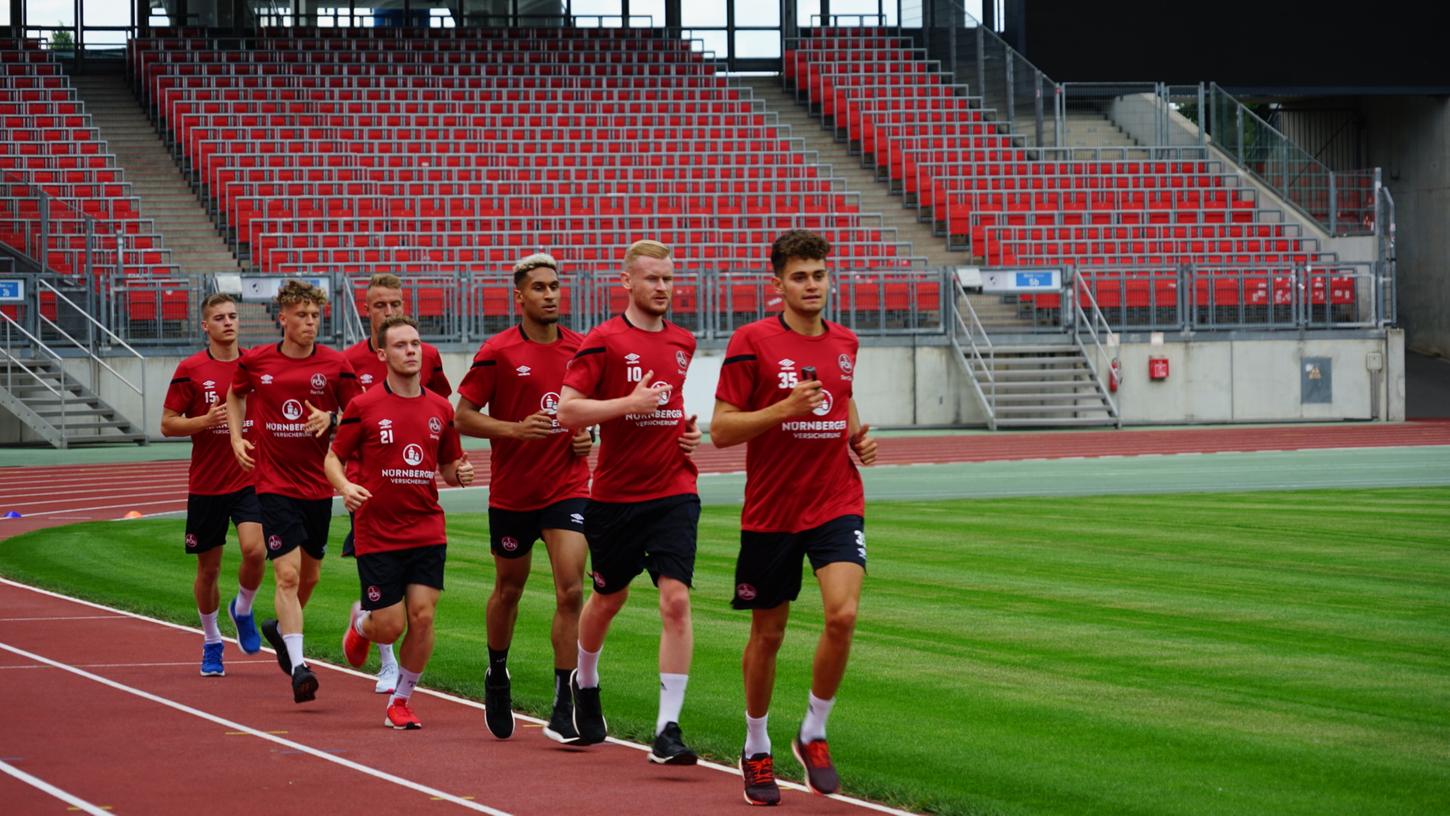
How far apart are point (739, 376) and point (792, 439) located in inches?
13.2

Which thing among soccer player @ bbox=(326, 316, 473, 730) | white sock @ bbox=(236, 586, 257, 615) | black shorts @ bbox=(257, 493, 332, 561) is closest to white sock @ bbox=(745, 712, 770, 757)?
soccer player @ bbox=(326, 316, 473, 730)

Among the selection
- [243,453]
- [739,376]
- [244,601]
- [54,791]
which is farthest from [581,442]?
[244,601]

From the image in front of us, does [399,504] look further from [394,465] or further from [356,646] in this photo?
[356,646]

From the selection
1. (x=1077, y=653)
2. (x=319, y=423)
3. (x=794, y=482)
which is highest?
(x=319, y=423)

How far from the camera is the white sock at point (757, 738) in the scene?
25.4 feet

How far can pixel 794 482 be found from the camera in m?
7.91

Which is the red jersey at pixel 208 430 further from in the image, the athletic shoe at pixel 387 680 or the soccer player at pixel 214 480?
the athletic shoe at pixel 387 680

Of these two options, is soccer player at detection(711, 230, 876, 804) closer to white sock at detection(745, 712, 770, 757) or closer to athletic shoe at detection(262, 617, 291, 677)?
Result: white sock at detection(745, 712, 770, 757)

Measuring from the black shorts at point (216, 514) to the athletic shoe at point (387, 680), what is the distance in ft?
4.82

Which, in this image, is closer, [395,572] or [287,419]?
[395,572]

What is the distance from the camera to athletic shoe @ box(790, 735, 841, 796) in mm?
7730

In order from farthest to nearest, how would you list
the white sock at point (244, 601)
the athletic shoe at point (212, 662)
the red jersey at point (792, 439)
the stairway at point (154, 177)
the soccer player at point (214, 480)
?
the stairway at point (154, 177) → the white sock at point (244, 601) → the soccer player at point (214, 480) → the athletic shoe at point (212, 662) → the red jersey at point (792, 439)

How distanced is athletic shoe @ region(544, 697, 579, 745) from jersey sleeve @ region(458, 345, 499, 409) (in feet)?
5.04

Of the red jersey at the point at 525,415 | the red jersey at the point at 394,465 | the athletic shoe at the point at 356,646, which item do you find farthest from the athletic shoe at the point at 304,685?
the red jersey at the point at 525,415
